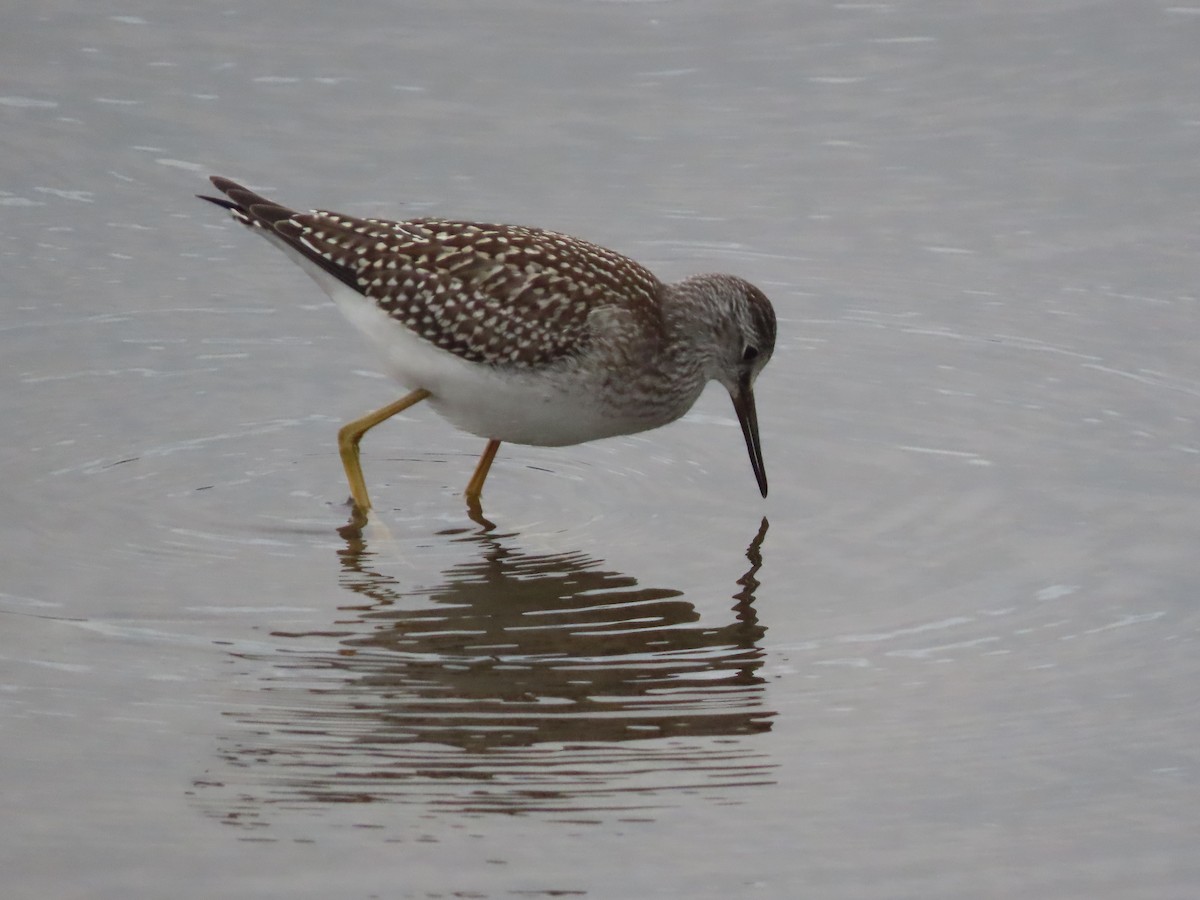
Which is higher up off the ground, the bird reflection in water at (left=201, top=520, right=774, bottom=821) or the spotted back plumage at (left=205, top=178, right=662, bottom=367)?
the spotted back plumage at (left=205, top=178, right=662, bottom=367)

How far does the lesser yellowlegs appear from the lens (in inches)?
321

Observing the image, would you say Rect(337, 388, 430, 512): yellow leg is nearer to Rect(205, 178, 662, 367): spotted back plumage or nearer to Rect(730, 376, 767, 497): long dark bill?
Rect(205, 178, 662, 367): spotted back plumage

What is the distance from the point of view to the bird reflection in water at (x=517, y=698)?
5.63 meters

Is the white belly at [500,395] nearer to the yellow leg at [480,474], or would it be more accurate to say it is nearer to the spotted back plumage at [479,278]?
the spotted back plumage at [479,278]

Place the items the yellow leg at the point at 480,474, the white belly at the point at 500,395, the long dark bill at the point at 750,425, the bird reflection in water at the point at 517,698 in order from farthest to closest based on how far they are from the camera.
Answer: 1. the yellow leg at the point at 480,474
2. the long dark bill at the point at 750,425
3. the white belly at the point at 500,395
4. the bird reflection in water at the point at 517,698

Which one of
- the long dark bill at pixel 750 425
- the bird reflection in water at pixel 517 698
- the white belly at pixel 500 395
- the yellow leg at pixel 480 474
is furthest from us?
the yellow leg at pixel 480 474

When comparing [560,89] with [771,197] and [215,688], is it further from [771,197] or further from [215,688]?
[215,688]

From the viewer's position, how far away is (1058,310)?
10.0 metres

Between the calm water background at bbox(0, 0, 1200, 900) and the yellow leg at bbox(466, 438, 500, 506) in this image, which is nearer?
the calm water background at bbox(0, 0, 1200, 900)

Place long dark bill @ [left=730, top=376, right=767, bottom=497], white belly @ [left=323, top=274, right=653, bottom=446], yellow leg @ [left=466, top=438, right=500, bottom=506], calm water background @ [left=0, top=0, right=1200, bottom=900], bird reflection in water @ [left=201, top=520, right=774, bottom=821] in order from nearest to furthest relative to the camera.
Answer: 1. calm water background @ [left=0, top=0, right=1200, bottom=900]
2. bird reflection in water @ [left=201, top=520, right=774, bottom=821]
3. white belly @ [left=323, top=274, right=653, bottom=446]
4. long dark bill @ [left=730, top=376, right=767, bottom=497]
5. yellow leg @ [left=466, top=438, right=500, bottom=506]

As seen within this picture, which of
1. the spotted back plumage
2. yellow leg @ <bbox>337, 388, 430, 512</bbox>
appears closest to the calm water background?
yellow leg @ <bbox>337, 388, 430, 512</bbox>

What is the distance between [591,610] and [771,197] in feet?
15.9

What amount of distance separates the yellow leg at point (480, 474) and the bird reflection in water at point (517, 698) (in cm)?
75

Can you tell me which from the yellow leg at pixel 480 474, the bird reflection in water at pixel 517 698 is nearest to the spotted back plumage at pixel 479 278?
the yellow leg at pixel 480 474
